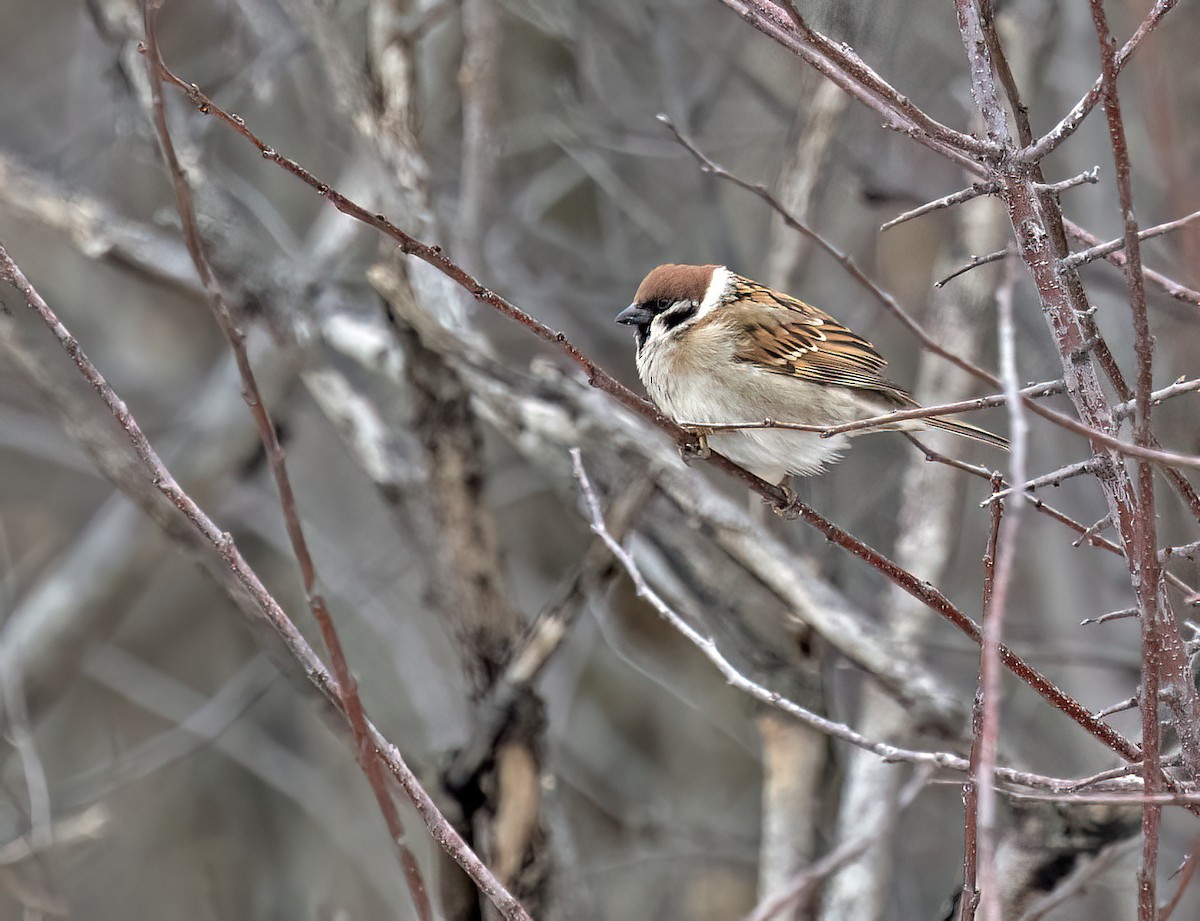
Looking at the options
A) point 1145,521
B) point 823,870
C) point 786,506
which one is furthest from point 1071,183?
point 823,870

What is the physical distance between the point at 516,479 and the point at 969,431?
3.56 meters

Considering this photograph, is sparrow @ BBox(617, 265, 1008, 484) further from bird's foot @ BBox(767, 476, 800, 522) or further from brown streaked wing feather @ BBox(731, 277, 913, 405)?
bird's foot @ BBox(767, 476, 800, 522)

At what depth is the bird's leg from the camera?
250 centimetres

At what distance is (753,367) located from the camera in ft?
10.5

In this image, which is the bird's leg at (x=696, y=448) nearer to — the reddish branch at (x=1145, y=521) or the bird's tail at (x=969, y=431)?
the bird's tail at (x=969, y=431)

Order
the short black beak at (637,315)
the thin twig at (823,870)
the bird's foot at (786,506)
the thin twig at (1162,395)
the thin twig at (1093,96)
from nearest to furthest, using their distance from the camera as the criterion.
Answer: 1. the thin twig at (1093,96)
2. the thin twig at (1162,395)
3. the thin twig at (823,870)
4. the bird's foot at (786,506)
5. the short black beak at (637,315)

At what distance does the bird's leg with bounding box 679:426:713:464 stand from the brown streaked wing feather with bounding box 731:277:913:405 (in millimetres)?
488

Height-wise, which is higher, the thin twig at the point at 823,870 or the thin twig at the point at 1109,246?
the thin twig at the point at 1109,246

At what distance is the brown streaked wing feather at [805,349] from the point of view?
10.6ft

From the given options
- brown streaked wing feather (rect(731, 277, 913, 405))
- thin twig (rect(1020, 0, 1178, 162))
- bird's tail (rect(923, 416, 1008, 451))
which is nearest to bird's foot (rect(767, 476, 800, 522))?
bird's tail (rect(923, 416, 1008, 451))

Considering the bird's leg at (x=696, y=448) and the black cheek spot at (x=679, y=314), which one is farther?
the black cheek spot at (x=679, y=314)

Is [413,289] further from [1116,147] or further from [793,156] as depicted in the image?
[1116,147]

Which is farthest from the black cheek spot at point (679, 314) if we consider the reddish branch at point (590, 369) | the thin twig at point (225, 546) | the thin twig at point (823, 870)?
the thin twig at point (225, 546)

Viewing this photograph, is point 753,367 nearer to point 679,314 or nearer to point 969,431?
point 679,314
